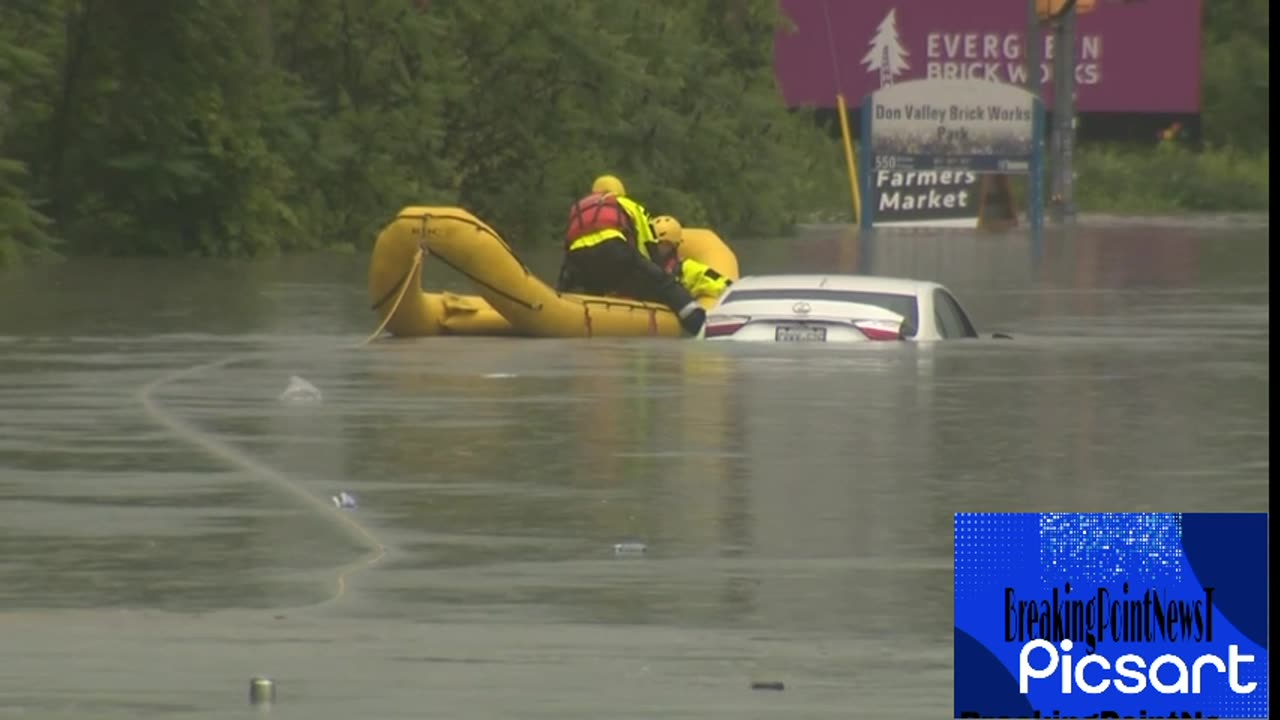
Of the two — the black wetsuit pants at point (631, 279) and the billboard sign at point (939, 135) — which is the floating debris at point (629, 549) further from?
the billboard sign at point (939, 135)

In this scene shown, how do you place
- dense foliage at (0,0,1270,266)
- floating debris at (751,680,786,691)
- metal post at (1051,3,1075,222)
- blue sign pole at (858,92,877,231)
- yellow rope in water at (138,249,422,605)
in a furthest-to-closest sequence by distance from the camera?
metal post at (1051,3,1075,222) → blue sign pole at (858,92,877,231) → dense foliage at (0,0,1270,266) → yellow rope in water at (138,249,422,605) → floating debris at (751,680,786,691)

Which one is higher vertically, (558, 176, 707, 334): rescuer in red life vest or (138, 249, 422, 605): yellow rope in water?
(138, 249, 422, 605): yellow rope in water

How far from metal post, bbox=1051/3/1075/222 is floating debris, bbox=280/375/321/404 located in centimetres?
5433

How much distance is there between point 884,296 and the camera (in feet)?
112

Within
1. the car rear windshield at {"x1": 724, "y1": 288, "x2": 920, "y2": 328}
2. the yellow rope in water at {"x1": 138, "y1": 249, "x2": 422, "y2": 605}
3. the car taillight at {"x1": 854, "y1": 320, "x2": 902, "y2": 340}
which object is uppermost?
the yellow rope in water at {"x1": 138, "y1": 249, "x2": 422, "y2": 605}

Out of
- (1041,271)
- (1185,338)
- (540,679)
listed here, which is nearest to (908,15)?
(1041,271)

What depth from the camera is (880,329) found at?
33062mm

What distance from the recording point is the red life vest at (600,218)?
3453 centimetres

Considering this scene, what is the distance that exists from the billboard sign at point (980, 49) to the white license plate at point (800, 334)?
62.8 meters

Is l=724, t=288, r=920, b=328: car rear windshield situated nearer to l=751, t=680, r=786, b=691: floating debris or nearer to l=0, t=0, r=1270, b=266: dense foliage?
l=0, t=0, r=1270, b=266: dense foliage

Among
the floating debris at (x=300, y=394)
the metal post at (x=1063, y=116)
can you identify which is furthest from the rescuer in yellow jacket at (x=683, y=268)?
the metal post at (x=1063, y=116)

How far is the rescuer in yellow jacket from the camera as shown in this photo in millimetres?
36062

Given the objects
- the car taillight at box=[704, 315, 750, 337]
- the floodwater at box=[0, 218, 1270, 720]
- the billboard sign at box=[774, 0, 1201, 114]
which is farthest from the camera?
the billboard sign at box=[774, 0, 1201, 114]

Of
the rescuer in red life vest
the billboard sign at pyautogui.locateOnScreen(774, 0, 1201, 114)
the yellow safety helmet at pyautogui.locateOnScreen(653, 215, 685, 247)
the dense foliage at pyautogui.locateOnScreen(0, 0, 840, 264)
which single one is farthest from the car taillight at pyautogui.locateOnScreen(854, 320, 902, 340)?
the billboard sign at pyautogui.locateOnScreen(774, 0, 1201, 114)
